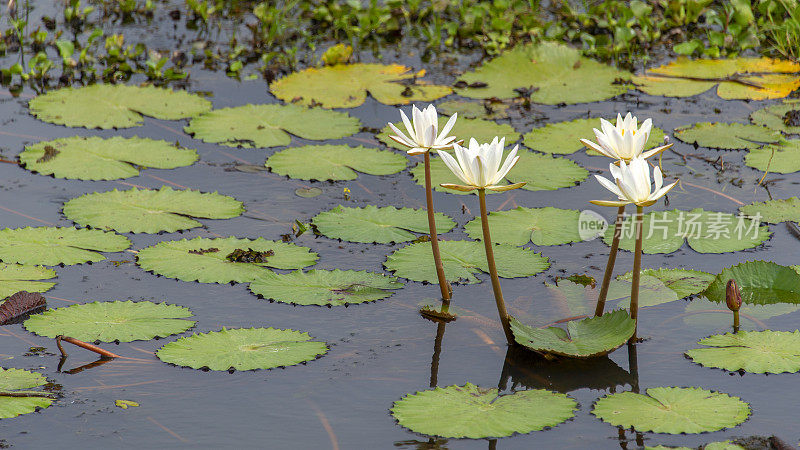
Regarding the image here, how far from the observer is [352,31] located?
705 centimetres

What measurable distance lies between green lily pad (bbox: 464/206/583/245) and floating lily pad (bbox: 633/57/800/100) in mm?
2069

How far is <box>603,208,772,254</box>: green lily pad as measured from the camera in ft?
12.7

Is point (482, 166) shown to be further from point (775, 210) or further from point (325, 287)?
point (775, 210)

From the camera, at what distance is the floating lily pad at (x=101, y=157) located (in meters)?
4.55

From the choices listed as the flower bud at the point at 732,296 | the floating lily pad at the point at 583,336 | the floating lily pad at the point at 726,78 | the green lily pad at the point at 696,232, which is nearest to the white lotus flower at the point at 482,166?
the floating lily pad at the point at 583,336

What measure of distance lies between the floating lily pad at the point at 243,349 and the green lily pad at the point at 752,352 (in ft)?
→ 4.44

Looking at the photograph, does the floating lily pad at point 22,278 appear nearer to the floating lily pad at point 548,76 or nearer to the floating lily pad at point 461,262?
the floating lily pad at point 461,262

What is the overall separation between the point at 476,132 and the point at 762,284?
2151 mm

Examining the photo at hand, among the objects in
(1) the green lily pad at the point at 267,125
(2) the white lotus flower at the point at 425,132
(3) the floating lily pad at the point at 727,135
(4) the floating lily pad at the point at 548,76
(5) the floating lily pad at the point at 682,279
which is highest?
(4) the floating lily pad at the point at 548,76

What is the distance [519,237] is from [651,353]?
3.21 ft

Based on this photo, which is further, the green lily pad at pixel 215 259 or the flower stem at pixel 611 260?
the green lily pad at pixel 215 259

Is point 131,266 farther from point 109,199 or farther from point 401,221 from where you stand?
point 401,221

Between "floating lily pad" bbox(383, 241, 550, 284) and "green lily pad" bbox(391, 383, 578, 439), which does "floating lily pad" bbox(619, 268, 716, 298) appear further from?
"green lily pad" bbox(391, 383, 578, 439)

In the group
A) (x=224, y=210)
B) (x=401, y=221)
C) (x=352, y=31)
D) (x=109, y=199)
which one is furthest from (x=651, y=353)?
(x=352, y=31)
